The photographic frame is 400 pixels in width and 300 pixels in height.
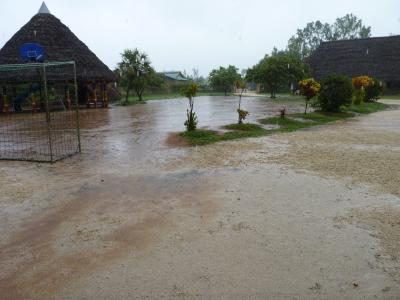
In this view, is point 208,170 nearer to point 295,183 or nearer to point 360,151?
point 295,183

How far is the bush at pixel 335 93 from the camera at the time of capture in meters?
17.2

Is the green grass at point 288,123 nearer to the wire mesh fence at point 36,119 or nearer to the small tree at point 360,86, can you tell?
the wire mesh fence at point 36,119

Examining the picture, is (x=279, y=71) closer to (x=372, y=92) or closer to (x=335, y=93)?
(x=372, y=92)

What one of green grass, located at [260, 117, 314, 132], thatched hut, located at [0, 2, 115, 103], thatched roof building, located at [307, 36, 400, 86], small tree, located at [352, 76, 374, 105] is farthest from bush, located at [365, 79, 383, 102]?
thatched hut, located at [0, 2, 115, 103]

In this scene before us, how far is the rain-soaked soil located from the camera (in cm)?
339

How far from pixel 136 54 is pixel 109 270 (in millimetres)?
26989

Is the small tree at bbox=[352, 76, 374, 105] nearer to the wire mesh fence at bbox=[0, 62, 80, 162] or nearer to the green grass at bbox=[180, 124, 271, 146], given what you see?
the green grass at bbox=[180, 124, 271, 146]

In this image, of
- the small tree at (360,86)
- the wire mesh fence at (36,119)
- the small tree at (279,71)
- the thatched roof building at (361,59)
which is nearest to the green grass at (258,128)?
the wire mesh fence at (36,119)

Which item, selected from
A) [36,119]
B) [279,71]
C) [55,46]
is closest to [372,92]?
[279,71]

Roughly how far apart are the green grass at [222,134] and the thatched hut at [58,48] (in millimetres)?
13169

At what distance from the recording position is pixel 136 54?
94.7 feet

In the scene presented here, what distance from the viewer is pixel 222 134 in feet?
38.1

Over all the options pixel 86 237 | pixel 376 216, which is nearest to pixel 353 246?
pixel 376 216

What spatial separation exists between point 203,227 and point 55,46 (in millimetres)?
21459
